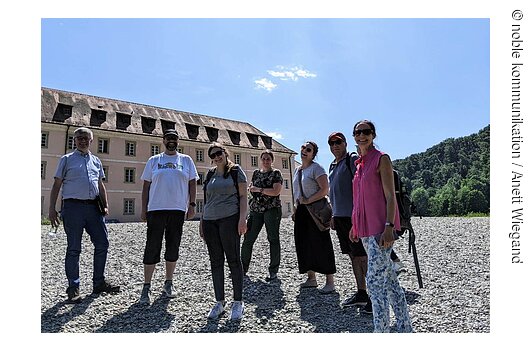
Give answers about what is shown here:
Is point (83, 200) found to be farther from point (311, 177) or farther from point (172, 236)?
point (311, 177)

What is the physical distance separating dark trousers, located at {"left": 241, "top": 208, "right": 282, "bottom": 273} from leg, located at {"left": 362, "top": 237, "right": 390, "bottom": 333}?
269 cm

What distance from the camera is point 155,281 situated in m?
5.72

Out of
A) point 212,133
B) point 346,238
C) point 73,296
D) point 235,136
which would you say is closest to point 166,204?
point 73,296

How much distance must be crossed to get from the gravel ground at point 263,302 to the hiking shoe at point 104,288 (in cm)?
13

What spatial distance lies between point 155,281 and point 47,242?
220 inches

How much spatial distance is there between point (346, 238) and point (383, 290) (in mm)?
1428

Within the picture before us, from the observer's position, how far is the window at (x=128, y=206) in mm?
34906

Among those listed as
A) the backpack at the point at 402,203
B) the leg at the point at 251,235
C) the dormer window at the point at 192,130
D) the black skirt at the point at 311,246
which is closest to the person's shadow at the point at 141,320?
the leg at the point at 251,235

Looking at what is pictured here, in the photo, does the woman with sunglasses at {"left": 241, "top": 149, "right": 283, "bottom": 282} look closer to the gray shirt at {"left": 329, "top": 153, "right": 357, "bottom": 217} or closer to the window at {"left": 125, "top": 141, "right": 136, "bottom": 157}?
the gray shirt at {"left": 329, "top": 153, "right": 357, "bottom": 217}

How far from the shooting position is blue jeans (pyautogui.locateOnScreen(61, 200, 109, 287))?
4.59 m

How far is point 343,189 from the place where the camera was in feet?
14.6

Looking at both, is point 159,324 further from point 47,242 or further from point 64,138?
point 64,138
